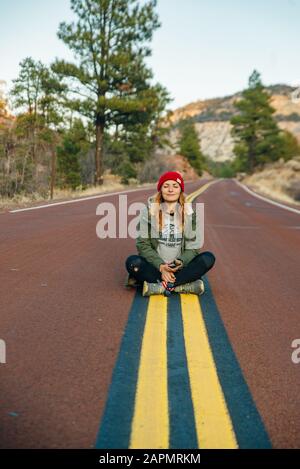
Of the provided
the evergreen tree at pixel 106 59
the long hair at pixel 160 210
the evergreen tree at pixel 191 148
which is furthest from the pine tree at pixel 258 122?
the long hair at pixel 160 210

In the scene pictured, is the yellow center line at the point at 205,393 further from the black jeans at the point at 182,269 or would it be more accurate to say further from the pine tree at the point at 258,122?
the pine tree at the point at 258,122

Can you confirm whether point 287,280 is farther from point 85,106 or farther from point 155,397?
point 85,106

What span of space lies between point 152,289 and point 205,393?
2.14 m

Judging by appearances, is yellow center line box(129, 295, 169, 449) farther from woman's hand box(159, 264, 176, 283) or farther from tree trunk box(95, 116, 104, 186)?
tree trunk box(95, 116, 104, 186)

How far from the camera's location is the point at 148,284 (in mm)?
4641

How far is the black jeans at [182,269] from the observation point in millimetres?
4629

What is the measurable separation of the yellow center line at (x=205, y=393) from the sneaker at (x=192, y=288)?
0.83 metres

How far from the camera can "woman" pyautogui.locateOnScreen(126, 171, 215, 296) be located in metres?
4.64

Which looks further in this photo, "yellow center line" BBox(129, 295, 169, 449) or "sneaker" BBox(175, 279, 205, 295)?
"sneaker" BBox(175, 279, 205, 295)

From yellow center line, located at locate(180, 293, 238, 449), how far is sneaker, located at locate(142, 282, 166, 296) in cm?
79

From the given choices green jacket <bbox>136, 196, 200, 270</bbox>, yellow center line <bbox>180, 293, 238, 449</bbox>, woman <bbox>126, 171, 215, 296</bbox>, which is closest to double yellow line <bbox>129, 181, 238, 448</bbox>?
yellow center line <bbox>180, 293, 238, 449</bbox>

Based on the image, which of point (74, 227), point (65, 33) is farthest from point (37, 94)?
point (74, 227)
